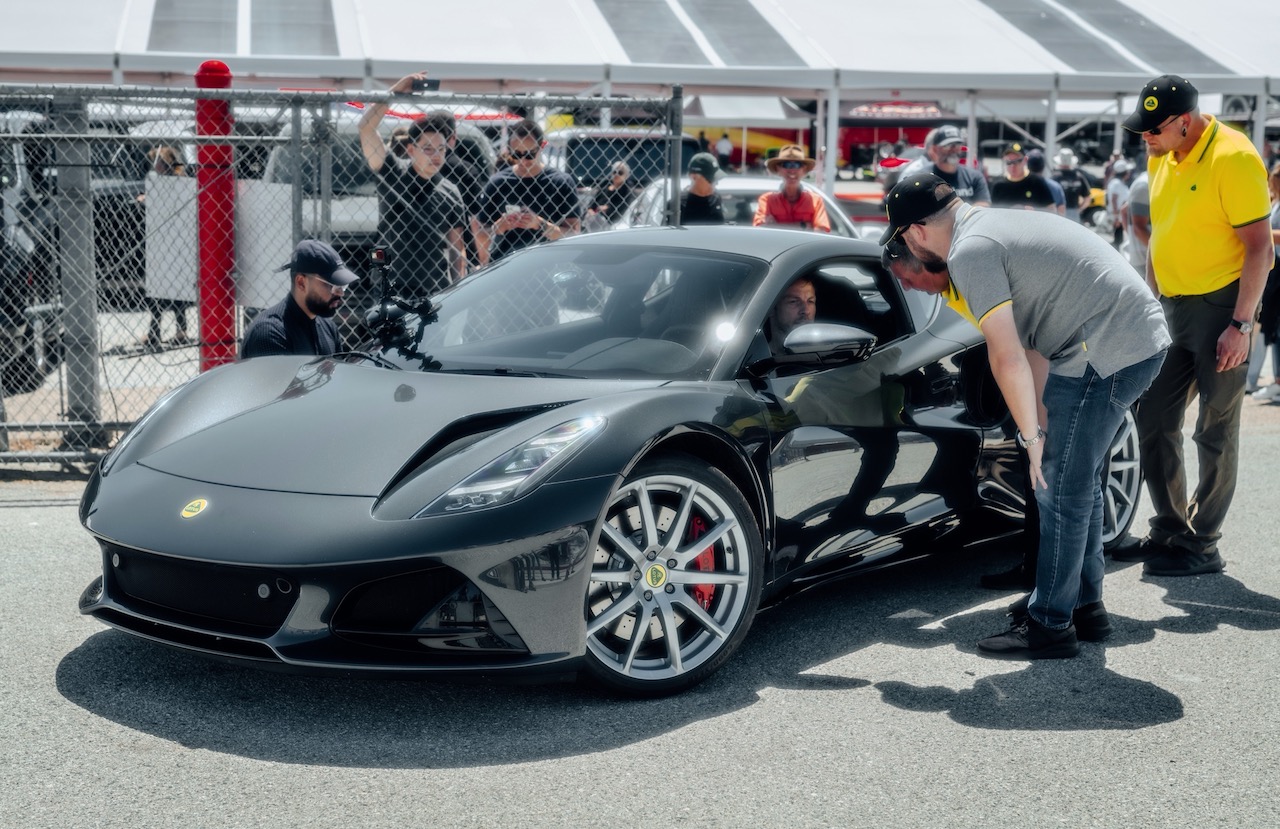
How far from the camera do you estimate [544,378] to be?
4137 millimetres

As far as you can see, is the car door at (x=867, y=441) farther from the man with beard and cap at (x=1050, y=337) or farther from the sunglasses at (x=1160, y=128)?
the sunglasses at (x=1160, y=128)

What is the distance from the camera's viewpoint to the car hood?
3.70 m

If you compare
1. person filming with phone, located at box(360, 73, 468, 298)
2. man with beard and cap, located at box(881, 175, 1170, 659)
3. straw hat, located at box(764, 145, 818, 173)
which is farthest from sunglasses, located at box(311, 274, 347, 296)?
straw hat, located at box(764, 145, 818, 173)

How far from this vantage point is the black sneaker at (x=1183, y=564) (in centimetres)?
535

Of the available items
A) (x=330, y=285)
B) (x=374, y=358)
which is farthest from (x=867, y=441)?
(x=330, y=285)

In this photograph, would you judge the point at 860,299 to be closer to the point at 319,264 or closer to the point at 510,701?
the point at 510,701

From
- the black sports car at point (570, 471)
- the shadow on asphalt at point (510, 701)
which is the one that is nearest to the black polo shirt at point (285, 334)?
the black sports car at point (570, 471)

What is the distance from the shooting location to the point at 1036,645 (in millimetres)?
4305

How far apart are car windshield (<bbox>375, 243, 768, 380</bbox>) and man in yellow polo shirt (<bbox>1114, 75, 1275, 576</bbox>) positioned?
5.91 ft

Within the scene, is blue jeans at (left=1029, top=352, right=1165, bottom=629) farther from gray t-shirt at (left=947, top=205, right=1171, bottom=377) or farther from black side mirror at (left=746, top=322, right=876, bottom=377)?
black side mirror at (left=746, top=322, right=876, bottom=377)

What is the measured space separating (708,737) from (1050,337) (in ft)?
5.40

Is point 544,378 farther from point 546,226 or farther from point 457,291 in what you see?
point 546,226

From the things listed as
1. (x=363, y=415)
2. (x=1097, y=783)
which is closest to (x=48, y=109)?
(x=363, y=415)

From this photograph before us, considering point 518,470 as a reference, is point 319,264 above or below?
above
